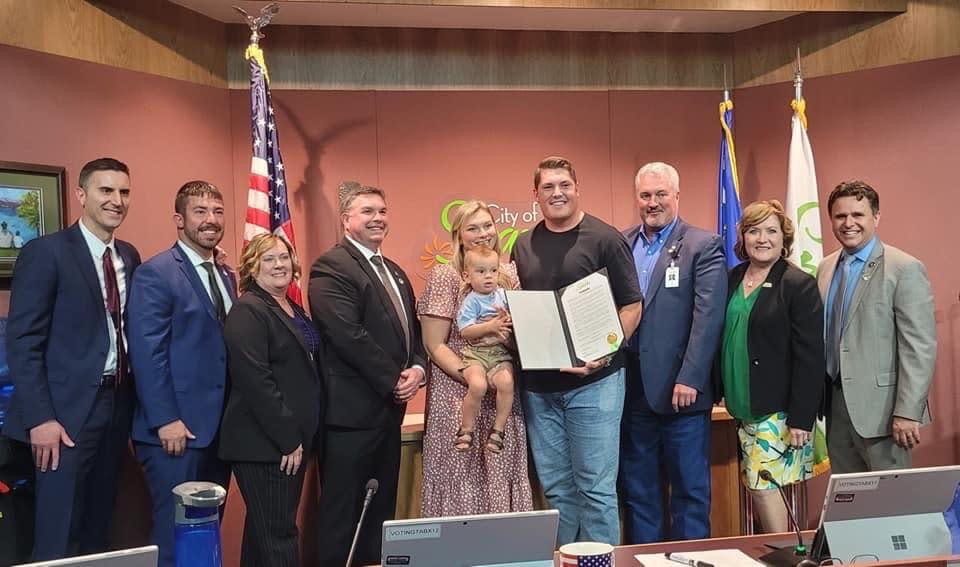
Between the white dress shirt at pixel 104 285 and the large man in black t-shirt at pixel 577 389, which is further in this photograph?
the large man in black t-shirt at pixel 577 389

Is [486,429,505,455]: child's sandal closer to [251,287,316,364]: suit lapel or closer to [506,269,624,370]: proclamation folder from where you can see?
[506,269,624,370]: proclamation folder

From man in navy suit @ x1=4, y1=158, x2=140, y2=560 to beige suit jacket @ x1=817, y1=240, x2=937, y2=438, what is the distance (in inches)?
114

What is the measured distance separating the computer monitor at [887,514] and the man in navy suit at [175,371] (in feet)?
7.53

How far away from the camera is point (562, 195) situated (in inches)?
140

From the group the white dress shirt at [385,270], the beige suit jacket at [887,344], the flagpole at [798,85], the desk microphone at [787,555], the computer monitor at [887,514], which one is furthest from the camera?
the flagpole at [798,85]

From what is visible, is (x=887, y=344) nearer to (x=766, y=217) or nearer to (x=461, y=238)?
(x=766, y=217)

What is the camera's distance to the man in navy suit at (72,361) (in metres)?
3.10

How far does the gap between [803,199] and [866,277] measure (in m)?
1.69

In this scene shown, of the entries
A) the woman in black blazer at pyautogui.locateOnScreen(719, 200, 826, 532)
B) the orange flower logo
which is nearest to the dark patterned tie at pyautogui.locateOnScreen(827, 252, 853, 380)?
the woman in black blazer at pyautogui.locateOnScreen(719, 200, 826, 532)

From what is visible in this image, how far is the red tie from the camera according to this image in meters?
3.31

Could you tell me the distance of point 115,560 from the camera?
5.01ft

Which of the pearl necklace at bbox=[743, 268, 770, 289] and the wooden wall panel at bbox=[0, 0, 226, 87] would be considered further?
the wooden wall panel at bbox=[0, 0, 226, 87]

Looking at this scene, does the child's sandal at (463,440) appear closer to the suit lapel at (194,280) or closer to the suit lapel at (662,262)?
the suit lapel at (662,262)

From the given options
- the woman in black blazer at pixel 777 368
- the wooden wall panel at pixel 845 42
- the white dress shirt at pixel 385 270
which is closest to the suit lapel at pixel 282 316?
the white dress shirt at pixel 385 270
